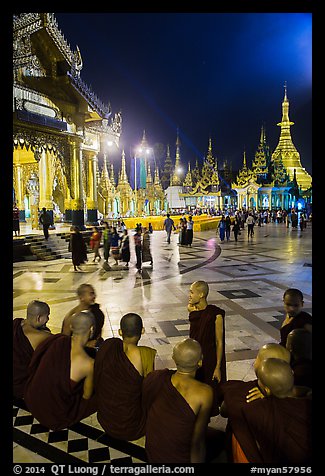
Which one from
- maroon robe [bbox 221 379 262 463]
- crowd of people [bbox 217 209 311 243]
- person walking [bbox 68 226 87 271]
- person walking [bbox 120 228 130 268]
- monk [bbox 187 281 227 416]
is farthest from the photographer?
crowd of people [bbox 217 209 311 243]

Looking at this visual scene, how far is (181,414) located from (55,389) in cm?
126

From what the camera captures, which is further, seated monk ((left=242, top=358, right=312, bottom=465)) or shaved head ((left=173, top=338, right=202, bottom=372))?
shaved head ((left=173, top=338, right=202, bottom=372))

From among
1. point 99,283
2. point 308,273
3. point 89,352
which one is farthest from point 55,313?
point 308,273

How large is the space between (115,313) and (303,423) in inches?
180

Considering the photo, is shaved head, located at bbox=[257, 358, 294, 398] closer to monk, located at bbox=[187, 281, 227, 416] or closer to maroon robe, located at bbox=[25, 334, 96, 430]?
monk, located at bbox=[187, 281, 227, 416]

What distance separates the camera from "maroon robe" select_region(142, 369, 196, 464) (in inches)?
94.5

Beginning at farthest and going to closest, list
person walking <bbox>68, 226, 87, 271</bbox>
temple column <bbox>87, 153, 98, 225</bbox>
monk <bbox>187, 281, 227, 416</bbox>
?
temple column <bbox>87, 153, 98, 225</bbox>
person walking <bbox>68, 226, 87, 271</bbox>
monk <bbox>187, 281, 227, 416</bbox>

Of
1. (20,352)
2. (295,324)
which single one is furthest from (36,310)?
(295,324)

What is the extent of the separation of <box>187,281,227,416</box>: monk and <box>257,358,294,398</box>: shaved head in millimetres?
1192

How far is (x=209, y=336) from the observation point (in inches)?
137

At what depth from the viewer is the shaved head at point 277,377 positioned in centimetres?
222

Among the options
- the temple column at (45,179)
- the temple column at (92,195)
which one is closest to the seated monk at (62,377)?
the temple column at (45,179)

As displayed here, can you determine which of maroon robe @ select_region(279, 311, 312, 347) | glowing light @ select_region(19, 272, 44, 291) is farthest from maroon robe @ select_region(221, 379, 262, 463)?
glowing light @ select_region(19, 272, 44, 291)

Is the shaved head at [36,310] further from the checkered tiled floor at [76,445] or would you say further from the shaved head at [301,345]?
the shaved head at [301,345]
